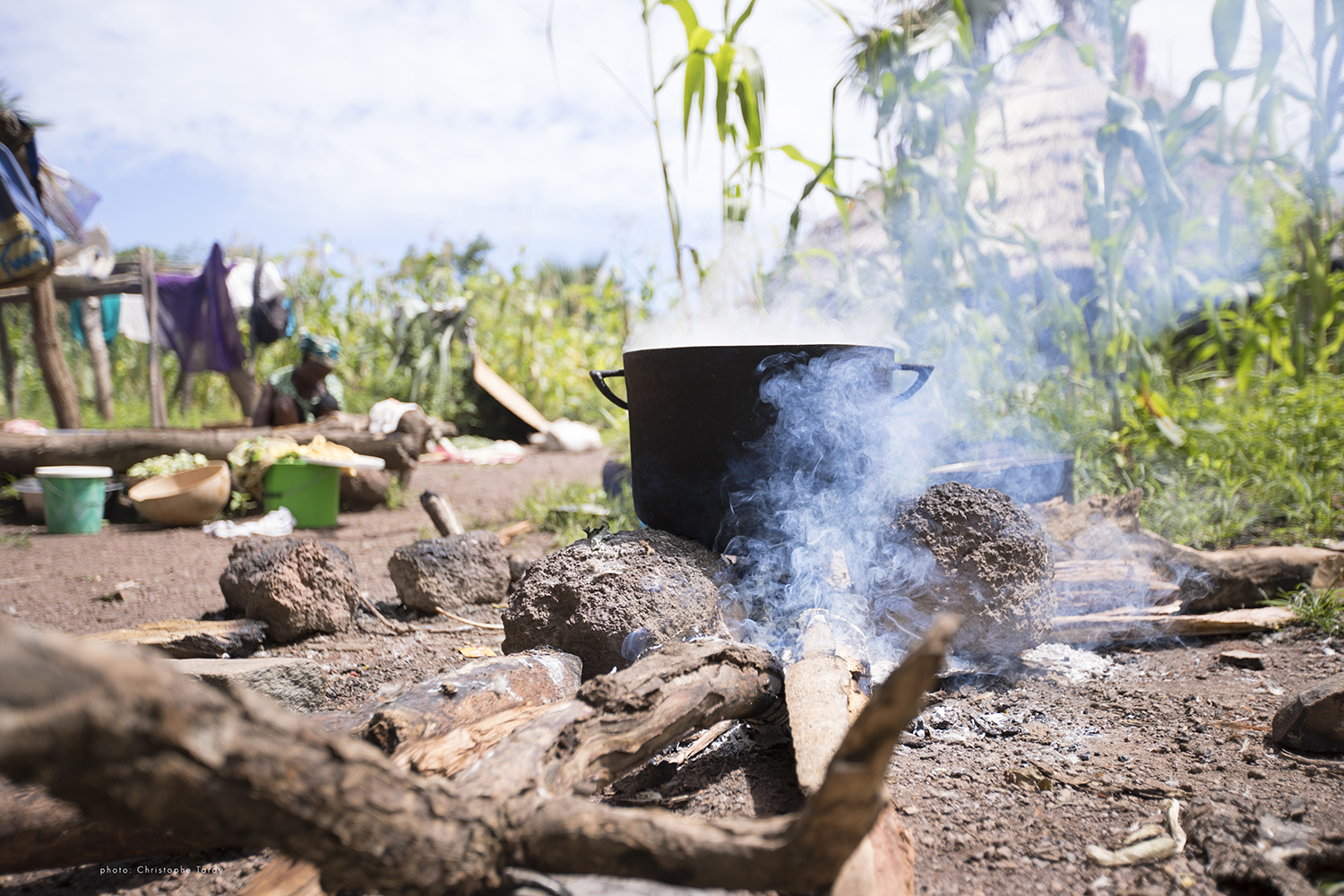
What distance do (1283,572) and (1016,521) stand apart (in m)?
1.44

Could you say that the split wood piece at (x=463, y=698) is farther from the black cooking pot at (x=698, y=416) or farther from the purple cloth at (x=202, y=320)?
the purple cloth at (x=202, y=320)

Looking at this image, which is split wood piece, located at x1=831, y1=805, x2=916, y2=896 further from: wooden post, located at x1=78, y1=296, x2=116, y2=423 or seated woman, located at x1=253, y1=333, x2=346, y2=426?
wooden post, located at x1=78, y1=296, x2=116, y2=423

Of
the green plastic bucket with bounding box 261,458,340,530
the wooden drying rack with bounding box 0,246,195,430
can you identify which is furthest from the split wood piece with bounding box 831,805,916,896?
the wooden drying rack with bounding box 0,246,195,430

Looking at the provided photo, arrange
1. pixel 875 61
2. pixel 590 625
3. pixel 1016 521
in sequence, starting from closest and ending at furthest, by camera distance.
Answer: pixel 590 625, pixel 1016 521, pixel 875 61

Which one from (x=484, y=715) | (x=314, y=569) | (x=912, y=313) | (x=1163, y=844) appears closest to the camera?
(x=1163, y=844)

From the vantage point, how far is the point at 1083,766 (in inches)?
62.2

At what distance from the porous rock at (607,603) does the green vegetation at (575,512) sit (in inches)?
66.6

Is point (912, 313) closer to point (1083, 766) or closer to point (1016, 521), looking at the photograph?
point (1016, 521)

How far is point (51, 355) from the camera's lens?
6.12 m

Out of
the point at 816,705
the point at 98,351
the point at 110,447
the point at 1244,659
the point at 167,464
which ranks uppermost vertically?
the point at 98,351

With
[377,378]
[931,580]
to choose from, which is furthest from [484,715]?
[377,378]

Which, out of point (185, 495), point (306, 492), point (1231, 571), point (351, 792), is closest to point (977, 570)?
point (1231, 571)

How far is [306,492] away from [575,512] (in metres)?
1.98

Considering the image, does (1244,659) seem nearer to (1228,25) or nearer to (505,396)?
(1228,25)
